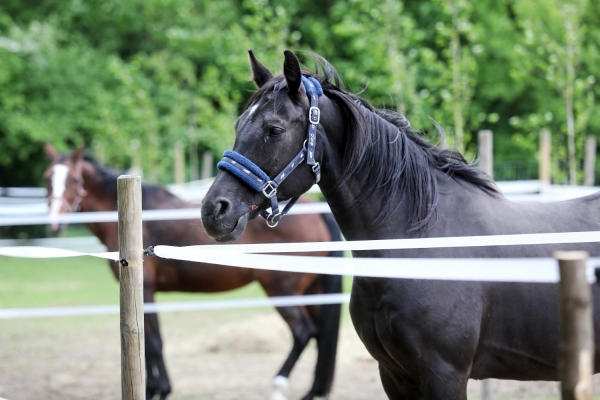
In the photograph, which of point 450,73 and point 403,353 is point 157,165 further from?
point 403,353

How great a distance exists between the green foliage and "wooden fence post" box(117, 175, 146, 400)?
917 centimetres

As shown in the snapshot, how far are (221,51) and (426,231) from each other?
58.7 feet

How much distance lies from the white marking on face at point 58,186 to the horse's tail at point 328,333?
2819 millimetres

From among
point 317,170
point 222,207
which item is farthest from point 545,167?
point 222,207

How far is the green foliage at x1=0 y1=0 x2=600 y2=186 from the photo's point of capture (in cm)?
1453

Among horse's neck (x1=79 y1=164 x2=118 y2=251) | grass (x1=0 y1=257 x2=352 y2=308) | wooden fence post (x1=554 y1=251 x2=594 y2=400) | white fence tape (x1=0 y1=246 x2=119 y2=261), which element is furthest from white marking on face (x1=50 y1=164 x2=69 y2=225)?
wooden fence post (x1=554 y1=251 x2=594 y2=400)

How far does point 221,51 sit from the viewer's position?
1984 centimetres

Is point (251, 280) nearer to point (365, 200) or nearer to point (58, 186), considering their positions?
point (58, 186)

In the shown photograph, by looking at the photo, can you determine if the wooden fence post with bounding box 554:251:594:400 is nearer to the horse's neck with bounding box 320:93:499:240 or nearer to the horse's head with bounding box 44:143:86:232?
the horse's neck with bounding box 320:93:499:240

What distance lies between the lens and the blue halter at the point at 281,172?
2609mm

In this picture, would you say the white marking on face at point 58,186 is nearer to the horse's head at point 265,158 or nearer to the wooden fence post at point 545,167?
the horse's head at point 265,158

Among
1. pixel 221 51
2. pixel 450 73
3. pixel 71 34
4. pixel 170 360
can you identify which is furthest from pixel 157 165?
pixel 170 360

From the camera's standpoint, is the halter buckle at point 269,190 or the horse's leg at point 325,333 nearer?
the halter buckle at point 269,190

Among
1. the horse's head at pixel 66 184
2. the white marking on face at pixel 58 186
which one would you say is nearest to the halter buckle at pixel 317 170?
the horse's head at pixel 66 184
